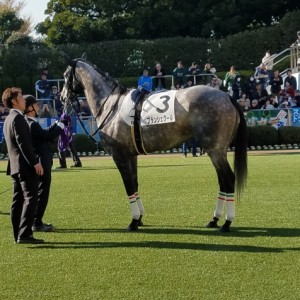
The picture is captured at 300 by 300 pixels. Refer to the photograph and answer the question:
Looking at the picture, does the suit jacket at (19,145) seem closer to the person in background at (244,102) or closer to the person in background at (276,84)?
the person in background at (244,102)

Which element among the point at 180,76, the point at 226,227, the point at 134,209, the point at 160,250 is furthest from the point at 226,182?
the point at 180,76

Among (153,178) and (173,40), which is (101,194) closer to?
(153,178)

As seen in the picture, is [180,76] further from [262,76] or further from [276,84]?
[276,84]

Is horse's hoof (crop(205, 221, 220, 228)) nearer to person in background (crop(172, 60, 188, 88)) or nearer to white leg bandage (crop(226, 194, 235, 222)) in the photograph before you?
white leg bandage (crop(226, 194, 235, 222))

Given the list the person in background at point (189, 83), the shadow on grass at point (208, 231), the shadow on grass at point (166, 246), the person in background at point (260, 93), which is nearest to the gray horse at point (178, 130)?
the shadow on grass at point (208, 231)

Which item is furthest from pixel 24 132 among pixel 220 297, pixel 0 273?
pixel 220 297

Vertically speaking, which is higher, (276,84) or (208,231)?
(276,84)

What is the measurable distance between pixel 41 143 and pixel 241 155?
2365 mm

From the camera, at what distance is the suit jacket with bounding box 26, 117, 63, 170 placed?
26.3ft

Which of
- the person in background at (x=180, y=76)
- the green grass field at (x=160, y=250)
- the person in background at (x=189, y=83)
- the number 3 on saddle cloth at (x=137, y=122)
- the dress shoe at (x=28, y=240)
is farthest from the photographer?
the person in background at (x=180, y=76)

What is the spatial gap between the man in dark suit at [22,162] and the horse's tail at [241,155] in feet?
7.59

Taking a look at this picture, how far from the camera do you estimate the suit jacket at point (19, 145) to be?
7473mm

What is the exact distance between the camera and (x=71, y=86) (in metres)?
9.35

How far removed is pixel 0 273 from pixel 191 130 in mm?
3051
